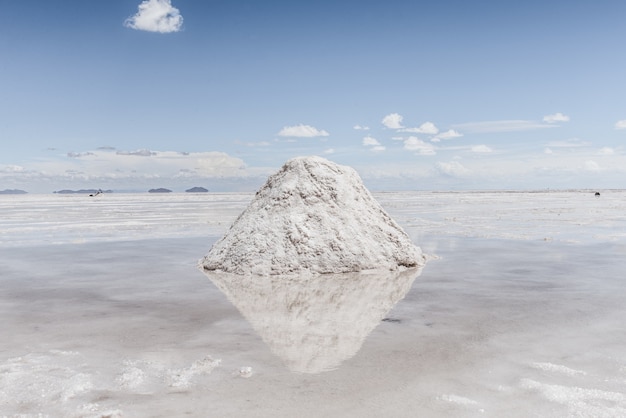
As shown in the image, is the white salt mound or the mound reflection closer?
the mound reflection

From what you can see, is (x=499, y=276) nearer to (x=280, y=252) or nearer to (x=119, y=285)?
(x=280, y=252)

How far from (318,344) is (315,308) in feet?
4.74

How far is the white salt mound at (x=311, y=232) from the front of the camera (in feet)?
27.7

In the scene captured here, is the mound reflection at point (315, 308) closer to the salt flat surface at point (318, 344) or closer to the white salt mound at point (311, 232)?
the salt flat surface at point (318, 344)

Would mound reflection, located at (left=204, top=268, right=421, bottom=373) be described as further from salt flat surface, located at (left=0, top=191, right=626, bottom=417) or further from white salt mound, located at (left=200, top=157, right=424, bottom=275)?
white salt mound, located at (left=200, top=157, right=424, bottom=275)

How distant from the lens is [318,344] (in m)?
4.59

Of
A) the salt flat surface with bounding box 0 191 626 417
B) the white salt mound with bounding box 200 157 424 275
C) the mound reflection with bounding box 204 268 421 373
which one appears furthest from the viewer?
the white salt mound with bounding box 200 157 424 275

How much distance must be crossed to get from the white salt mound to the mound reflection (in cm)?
28

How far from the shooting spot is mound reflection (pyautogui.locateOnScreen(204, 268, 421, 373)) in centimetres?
441

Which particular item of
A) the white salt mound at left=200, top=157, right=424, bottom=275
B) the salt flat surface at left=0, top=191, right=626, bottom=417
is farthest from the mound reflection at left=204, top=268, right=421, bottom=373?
the white salt mound at left=200, top=157, right=424, bottom=275

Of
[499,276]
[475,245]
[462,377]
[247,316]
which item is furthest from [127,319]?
[475,245]

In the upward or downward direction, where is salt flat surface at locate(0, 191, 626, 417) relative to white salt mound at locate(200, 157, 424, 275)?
downward

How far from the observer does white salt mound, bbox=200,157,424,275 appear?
8.45 m

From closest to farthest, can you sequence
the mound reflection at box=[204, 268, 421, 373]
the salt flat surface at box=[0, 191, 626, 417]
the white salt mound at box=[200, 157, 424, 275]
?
the salt flat surface at box=[0, 191, 626, 417], the mound reflection at box=[204, 268, 421, 373], the white salt mound at box=[200, 157, 424, 275]
